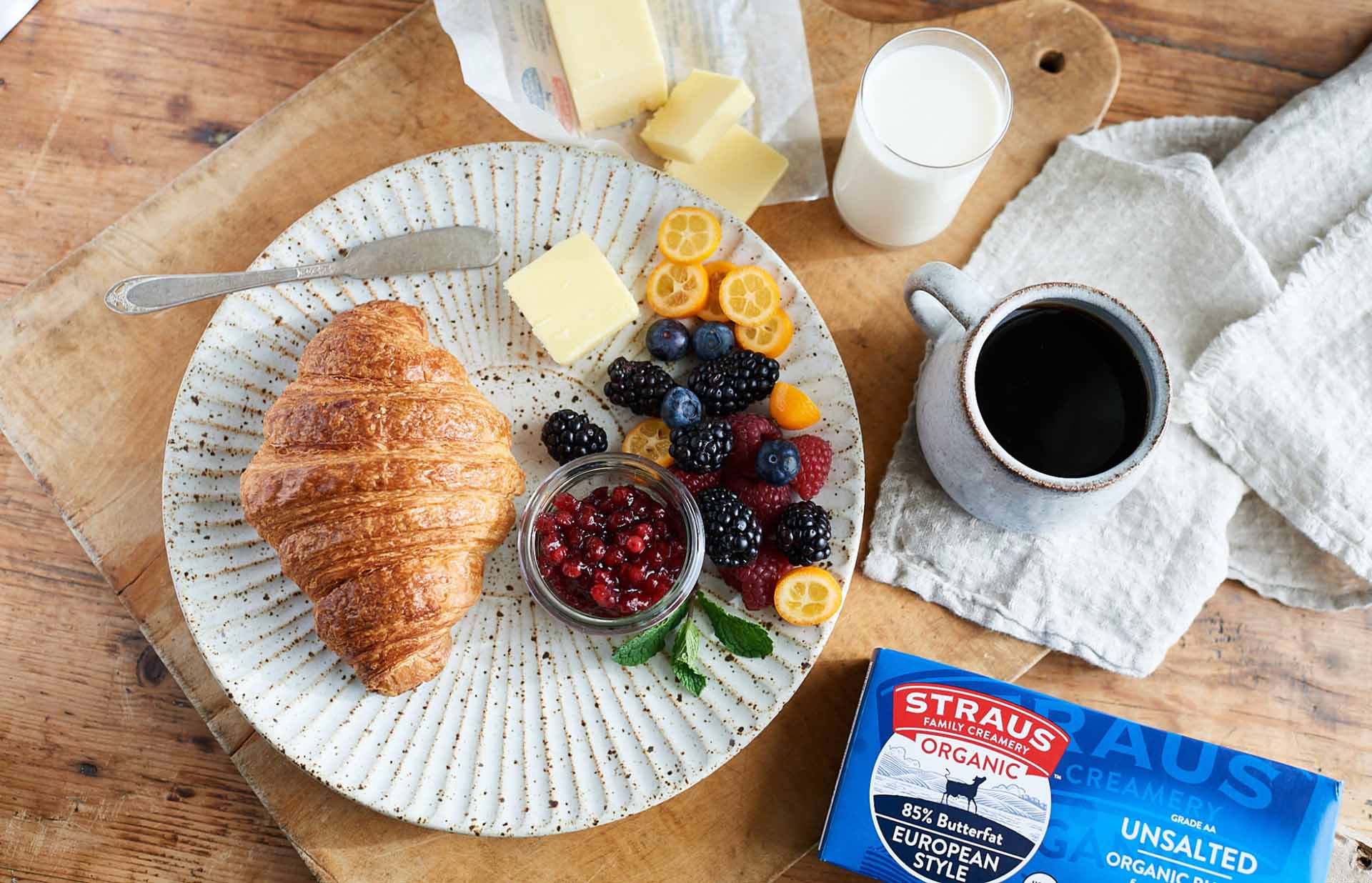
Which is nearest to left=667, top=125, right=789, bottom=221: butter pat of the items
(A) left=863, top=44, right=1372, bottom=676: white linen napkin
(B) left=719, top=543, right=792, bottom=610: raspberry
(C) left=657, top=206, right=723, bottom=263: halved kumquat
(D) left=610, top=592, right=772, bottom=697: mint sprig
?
(C) left=657, top=206, right=723, bottom=263: halved kumquat

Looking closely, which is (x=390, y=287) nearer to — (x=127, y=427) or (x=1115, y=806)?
(x=127, y=427)

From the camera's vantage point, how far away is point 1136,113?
205cm

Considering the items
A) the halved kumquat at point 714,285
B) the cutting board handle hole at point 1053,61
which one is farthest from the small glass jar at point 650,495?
the cutting board handle hole at point 1053,61

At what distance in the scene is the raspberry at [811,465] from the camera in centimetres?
171

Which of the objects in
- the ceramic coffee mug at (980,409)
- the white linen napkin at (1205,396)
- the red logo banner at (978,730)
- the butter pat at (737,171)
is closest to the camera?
the ceramic coffee mug at (980,409)

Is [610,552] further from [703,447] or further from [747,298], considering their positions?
[747,298]

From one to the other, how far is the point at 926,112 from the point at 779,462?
2.42ft

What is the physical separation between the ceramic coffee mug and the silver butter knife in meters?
0.86

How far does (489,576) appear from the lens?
1.81 metres

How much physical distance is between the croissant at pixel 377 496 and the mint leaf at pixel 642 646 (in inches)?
11.8

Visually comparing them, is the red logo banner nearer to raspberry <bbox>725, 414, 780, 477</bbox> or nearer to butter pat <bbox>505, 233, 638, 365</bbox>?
raspberry <bbox>725, 414, 780, 477</bbox>

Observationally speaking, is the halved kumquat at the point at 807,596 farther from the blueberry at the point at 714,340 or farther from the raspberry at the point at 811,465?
the blueberry at the point at 714,340

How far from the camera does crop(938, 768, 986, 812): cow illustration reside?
5.25 feet

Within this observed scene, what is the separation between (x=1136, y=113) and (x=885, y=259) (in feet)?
2.23
